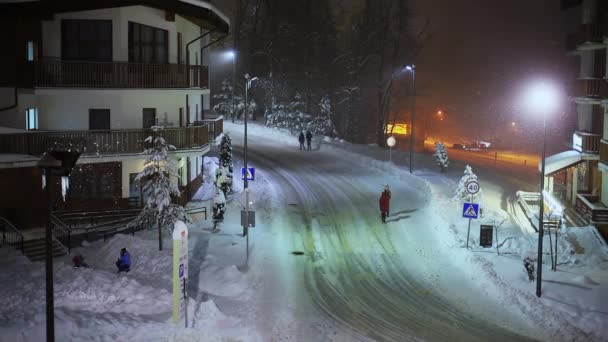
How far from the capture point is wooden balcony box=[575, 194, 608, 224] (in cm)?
3244

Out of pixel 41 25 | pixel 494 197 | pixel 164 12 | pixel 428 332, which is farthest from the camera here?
pixel 494 197

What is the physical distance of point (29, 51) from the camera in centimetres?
3103

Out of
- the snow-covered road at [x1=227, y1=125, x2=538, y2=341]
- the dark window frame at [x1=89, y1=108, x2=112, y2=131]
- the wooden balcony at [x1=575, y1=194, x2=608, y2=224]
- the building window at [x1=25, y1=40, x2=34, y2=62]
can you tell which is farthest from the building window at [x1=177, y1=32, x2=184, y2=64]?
the wooden balcony at [x1=575, y1=194, x2=608, y2=224]

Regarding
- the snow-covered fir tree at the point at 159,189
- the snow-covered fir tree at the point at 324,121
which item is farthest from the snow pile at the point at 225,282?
the snow-covered fir tree at the point at 324,121

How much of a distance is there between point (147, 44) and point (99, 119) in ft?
14.2

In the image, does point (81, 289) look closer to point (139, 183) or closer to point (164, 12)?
point (139, 183)

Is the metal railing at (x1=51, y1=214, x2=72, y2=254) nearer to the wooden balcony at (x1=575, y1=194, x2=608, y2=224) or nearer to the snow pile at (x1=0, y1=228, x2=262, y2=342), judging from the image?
the snow pile at (x1=0, y1=228, x2=262, y2=342)

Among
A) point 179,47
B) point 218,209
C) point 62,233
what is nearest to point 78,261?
point 62,233

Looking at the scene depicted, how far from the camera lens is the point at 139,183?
3225 centimetres

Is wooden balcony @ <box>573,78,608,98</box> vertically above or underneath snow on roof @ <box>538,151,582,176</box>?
above

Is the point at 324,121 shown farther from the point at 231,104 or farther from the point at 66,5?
the point at 66,5

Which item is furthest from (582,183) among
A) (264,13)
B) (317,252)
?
(264,13)

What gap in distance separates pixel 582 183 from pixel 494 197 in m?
5.21

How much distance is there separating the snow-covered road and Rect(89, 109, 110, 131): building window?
9270mm
